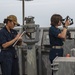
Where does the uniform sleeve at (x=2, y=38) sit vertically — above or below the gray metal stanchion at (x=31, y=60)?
above

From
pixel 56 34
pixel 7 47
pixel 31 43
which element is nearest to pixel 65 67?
pixel 56 34

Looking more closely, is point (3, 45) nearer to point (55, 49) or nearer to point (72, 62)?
point (55, 49)

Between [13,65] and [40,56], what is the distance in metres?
1.04

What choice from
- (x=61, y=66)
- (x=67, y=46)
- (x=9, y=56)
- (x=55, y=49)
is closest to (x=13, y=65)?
(x=9, y=56)

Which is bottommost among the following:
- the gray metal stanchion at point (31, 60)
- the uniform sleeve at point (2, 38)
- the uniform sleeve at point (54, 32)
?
the gray metal stanchion at point (31, 60)

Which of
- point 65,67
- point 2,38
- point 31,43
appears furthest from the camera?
point 31,43

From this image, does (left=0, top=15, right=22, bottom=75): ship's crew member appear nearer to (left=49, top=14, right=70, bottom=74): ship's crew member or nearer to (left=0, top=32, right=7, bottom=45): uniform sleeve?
(left=0, top=32, right=7, bottom=45): uniform sleeve

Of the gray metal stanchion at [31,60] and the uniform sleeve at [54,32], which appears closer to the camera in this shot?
the uniform sleeve at [54,32]

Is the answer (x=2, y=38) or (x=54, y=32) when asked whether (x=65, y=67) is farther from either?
(x=2, y=38)

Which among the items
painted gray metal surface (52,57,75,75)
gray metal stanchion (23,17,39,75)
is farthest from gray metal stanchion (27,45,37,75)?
painted gray metal surface (52,57,75,75)

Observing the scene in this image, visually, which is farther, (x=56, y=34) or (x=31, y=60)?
(x=31, y=60)

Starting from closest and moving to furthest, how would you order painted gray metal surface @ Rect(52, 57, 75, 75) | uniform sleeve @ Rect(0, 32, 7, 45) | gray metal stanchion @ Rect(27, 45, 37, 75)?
painted gray metal surface @ Rect(52, 57, 75, 75)
uniform sleeve @ Rect(0, 32, 7, 45)
gray metal stanchion @ Rect(27, 45, 37, 75)

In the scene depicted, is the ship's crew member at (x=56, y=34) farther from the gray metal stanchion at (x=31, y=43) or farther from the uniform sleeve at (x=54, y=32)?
the gray metal stanchion at (x=31, y=43)

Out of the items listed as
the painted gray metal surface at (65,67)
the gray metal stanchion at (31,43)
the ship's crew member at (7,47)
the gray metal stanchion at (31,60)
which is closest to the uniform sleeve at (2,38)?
the ship's crew member at (7,47)
